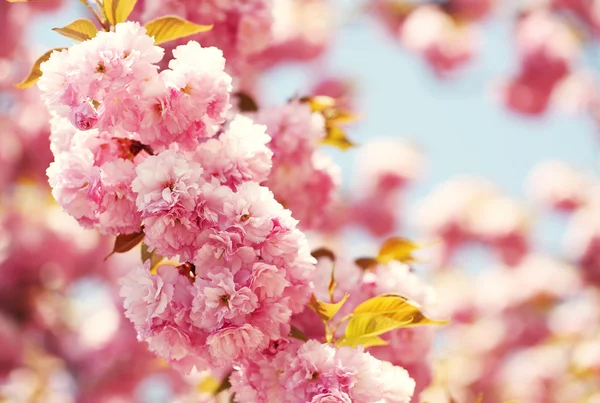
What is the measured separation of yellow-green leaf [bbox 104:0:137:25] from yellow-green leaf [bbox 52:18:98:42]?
0.05 metres

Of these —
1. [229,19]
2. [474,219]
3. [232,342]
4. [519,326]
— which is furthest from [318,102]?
[474,219]

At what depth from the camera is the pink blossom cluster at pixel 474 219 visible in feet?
18.9

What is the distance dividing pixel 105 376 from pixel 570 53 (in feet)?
12.1

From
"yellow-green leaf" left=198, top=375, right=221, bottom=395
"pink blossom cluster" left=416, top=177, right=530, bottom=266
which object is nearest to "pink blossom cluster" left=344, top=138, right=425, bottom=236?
"pink blossom cluster" left=416, top=177, right=530, bottom=266

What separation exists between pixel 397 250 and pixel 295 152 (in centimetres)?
28

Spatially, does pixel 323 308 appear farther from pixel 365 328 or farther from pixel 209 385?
pixel 209 385

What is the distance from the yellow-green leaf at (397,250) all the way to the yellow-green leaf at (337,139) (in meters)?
0.23

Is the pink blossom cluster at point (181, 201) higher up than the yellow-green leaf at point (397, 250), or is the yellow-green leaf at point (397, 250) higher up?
the pink blossom cluster at point (181, 201)

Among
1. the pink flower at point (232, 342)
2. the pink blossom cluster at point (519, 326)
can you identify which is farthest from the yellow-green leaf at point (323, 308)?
the pink blossom cluster at point (519, 326)

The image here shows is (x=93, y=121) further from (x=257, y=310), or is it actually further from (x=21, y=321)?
(x=21, y=321)

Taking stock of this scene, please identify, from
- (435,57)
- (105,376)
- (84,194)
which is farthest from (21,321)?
(84,194)

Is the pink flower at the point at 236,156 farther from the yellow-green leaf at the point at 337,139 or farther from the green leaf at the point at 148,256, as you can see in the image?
the yellow-green leaf at the point at 337,139

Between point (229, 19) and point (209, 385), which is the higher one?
point (229, 19)

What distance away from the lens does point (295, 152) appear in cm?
142
